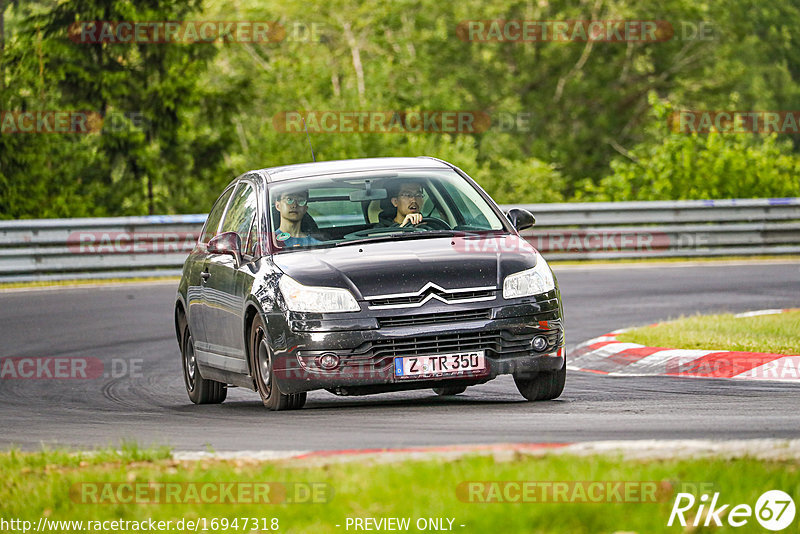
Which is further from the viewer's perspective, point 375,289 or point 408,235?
point 408,235

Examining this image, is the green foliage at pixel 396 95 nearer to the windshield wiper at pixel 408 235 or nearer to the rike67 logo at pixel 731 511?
the windshield wiper at pixel 408 235

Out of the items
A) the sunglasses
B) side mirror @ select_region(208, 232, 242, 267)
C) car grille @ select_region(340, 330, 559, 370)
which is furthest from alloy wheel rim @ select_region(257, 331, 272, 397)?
the sunglasses

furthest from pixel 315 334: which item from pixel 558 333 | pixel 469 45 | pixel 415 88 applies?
pixel 469 45

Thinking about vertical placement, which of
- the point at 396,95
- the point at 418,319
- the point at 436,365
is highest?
the point at 418,319

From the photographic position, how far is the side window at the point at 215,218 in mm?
11531

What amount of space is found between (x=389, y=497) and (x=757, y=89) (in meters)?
53.0

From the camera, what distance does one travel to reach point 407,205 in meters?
10.2

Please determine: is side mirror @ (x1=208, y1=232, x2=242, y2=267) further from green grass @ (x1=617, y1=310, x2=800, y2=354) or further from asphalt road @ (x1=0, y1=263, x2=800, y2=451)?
green grass @ (x1=617, y1=310, x2=800, y2=354)

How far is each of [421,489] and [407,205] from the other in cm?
481

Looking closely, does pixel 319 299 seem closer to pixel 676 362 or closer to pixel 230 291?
pixel 230 291

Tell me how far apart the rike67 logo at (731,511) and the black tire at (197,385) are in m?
6.32

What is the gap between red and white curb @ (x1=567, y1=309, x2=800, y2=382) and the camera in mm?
11109

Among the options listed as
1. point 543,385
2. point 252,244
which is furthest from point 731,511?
point 252,244

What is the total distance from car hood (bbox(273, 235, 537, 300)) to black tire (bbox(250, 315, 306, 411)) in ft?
1.50
